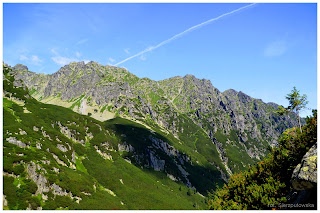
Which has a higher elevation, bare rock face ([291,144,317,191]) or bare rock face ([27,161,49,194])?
bare rock face ([291,144,317,191])

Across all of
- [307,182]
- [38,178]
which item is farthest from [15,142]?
[307,182]

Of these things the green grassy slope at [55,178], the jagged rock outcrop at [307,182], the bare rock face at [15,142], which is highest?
the jagged rock outcrop at [307,182]

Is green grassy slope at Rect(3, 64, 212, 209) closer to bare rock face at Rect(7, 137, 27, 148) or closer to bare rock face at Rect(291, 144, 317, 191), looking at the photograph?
bare rock face at Rect(7, 137, 27, 148)

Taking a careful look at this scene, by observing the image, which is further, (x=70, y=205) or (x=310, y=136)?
(x=70, y=205)

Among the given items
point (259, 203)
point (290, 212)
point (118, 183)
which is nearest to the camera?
point (290, 212)

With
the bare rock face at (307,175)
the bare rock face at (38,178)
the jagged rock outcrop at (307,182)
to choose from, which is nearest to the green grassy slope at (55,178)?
the bare rock face at (38,178)

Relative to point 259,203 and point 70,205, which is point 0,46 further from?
point 70,205

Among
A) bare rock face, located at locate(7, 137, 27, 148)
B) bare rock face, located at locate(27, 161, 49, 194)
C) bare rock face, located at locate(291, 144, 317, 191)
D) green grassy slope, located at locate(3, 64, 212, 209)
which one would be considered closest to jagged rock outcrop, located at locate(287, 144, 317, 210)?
bare rock face, located at locate(291, 144, 317, 191)

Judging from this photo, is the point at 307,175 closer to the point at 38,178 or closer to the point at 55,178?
the point at 38,178

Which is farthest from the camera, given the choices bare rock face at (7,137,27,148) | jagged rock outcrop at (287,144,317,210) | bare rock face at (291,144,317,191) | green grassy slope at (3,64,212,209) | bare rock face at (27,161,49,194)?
bare rock face at (7,137,27,148)

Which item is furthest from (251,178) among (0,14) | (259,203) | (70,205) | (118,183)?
(118,183)

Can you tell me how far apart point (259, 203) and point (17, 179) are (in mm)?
122290

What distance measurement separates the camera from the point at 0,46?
21766 millimetres

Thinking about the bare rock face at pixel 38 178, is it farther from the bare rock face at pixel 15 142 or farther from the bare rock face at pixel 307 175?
the bare rock face at pixel 307 175
